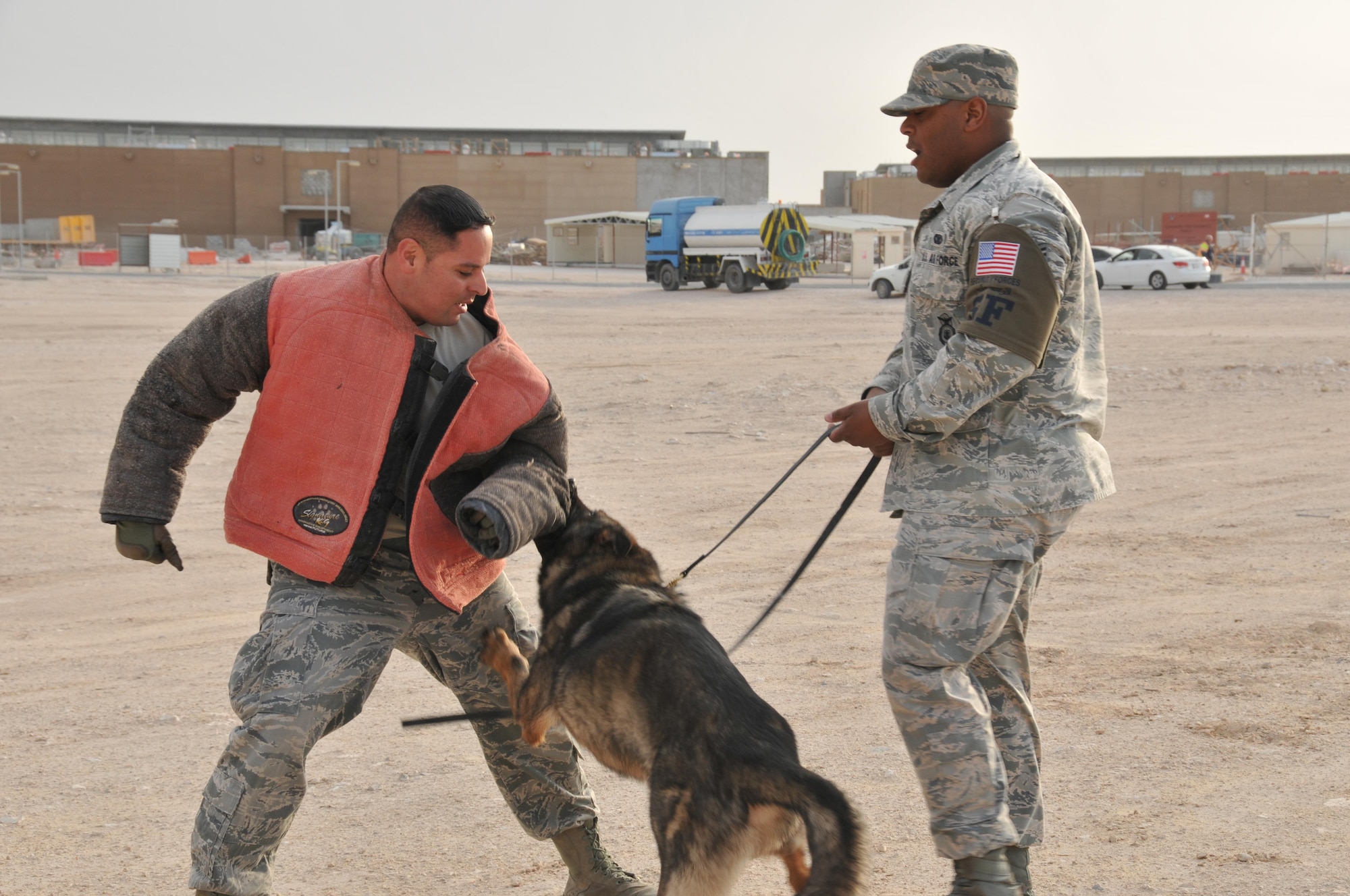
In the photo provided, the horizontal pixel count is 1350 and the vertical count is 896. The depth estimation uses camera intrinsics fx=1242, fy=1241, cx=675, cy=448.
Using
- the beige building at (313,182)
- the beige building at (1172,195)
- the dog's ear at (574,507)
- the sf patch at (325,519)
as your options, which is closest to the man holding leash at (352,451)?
the sf patch at (325,519)

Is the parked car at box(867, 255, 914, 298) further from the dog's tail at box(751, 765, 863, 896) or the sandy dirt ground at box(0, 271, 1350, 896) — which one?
the dog's tail at box(751, 765, 863, 896)

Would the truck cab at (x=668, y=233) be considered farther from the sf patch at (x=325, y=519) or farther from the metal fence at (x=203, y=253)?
the sf patch at (x=325, y=519)

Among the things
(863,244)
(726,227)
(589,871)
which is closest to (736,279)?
(726,227)

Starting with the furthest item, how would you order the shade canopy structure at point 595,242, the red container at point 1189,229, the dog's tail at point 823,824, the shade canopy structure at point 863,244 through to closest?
the shade canopy structure at point 595,242
the red container at point 1189,229
the shade canopy structure at point 863,244
the dog's tail at point 823,824

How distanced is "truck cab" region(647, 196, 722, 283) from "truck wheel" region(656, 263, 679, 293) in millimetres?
38

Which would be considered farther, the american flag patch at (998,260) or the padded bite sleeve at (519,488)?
the padded bite sleeve at (519,488)

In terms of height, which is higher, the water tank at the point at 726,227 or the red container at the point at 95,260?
the water tank at the point at 726,227

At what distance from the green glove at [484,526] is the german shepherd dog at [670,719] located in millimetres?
433

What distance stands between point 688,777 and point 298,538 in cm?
124

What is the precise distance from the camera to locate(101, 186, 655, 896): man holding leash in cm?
328

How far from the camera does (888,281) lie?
109ft

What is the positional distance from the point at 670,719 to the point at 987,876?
865 mm

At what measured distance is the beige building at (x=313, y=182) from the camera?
262ft

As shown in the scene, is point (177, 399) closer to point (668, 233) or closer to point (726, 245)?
point (726, 245)
